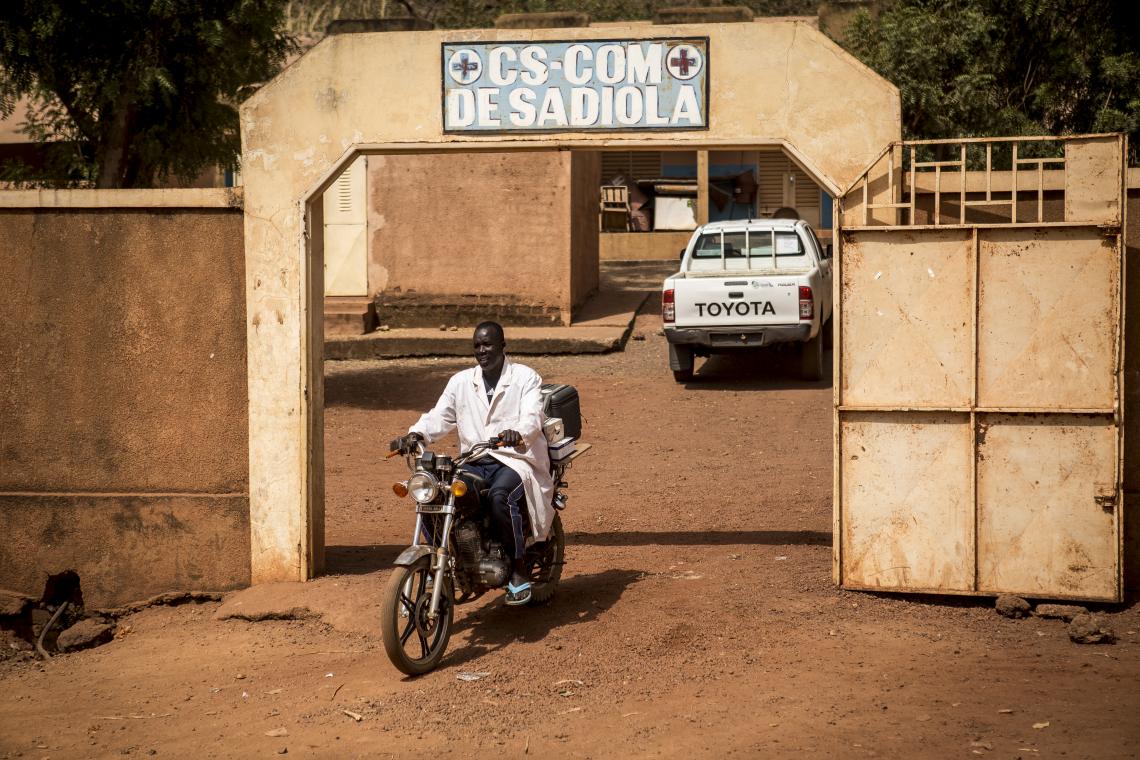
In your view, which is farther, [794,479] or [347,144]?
[794,479]

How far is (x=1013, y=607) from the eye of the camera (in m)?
6.81

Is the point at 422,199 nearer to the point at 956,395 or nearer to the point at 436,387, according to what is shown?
the point at 436,387

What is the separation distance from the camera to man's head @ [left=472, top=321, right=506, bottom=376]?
6762 millimetres

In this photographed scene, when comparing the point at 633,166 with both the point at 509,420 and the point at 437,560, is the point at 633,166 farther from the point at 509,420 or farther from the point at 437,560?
the point at 437,560

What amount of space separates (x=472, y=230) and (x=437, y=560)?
12.3 metres

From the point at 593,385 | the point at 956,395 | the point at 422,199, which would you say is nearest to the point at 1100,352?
the point at 956,395

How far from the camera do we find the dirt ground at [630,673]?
542 centimetres

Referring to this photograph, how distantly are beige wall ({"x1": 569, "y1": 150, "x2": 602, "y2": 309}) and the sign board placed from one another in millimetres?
10052

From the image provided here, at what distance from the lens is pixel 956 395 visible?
6.93 m

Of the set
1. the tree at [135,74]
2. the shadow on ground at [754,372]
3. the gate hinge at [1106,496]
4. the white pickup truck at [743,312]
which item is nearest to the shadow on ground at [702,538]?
the gate hinge at [1106,496]

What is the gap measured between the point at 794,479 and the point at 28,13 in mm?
8000

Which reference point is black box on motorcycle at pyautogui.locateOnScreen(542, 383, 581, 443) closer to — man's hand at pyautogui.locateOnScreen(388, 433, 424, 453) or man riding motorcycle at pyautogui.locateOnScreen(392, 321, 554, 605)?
man riding motorcycle at pyautogui.locateOnScreen(392, 321, 554, 605)

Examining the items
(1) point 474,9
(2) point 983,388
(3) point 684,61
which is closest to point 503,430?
(3) point 684,61

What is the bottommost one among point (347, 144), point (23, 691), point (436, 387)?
point (23, 691)
